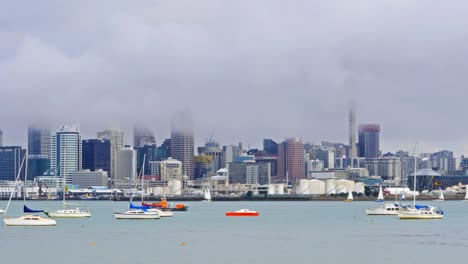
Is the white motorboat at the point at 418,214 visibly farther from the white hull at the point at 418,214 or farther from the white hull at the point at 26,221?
the white hull at the point at 26,221

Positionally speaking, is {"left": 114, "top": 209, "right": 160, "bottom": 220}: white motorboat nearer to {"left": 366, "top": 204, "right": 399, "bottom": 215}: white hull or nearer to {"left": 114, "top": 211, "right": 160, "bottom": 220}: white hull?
{"left": 114, "top": 211, "right": 160, "bottom": 220}: white hull

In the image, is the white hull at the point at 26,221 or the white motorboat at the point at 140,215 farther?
the white motorboat at the point at 140,215

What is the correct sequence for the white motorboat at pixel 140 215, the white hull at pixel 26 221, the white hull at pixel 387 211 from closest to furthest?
the white hull at pixel 26 221, the white motorboat at pixel 140 215, the white hull at pixel 387 211

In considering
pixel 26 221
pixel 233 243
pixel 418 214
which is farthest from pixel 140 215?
pixel 233 243

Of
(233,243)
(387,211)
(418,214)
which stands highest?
(418,214)

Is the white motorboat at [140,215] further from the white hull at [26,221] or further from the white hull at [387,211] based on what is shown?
the white hull at [387,211]

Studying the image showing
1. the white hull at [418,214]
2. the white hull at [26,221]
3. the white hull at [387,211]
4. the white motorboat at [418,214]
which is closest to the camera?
the white hull at [26,221]

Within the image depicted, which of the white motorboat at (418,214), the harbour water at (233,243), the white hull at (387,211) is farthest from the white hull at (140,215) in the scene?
the white hull at (387,211)

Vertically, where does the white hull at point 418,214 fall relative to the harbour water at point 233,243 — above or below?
above

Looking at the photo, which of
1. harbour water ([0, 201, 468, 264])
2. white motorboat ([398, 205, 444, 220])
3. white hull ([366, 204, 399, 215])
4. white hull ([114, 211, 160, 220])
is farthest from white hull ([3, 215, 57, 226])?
white hull ([366, 204, 399, 215])

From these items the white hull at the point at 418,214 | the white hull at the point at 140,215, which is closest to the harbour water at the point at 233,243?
the white hull at the point at 140,215

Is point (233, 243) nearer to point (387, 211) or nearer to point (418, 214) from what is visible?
point (418, 214)

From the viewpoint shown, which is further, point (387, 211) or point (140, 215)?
point (387, 211)

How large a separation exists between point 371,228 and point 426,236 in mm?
14247
